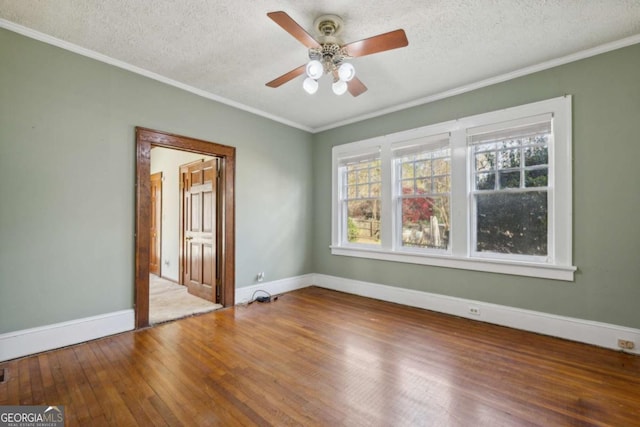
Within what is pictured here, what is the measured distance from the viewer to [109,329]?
2994 millimetres

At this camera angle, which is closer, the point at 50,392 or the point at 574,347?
the point at 50,392

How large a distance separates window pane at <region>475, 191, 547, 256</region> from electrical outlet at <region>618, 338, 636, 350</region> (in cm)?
94

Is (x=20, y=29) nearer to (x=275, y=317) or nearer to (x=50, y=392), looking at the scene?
(x=50, y=392)

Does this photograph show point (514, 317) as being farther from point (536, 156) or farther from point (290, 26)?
point (290, 26)

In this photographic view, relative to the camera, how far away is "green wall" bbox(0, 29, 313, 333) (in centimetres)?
252

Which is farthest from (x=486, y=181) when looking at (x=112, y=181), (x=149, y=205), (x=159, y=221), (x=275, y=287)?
(x=159, y=221)

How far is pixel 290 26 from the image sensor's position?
1.95m

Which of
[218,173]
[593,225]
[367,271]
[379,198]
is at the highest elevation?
[218,173]

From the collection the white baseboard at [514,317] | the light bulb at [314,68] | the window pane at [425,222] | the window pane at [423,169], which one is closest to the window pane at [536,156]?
the window pane at [425,222]

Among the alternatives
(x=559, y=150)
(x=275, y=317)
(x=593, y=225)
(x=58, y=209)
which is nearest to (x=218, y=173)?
(x=58, y=209)

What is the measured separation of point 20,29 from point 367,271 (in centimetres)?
466

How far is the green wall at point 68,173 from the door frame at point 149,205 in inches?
3.1

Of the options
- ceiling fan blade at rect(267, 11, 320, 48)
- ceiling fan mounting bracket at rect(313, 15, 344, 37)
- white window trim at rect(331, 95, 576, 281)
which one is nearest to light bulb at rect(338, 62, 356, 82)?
ceiling fan blade at rect(267, 11, 320, 48)

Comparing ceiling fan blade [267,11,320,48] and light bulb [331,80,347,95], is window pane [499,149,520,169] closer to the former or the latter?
light bulb [331,80,347,95]
